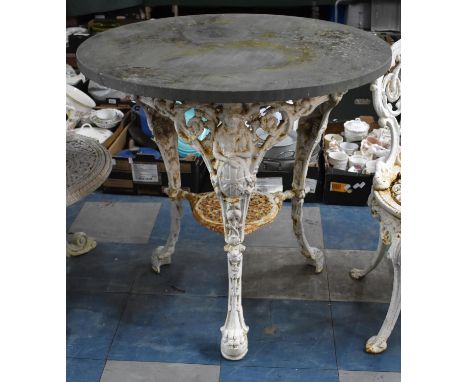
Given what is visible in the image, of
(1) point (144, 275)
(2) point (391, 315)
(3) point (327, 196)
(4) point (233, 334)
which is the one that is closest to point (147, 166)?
(1) point (144, 275)

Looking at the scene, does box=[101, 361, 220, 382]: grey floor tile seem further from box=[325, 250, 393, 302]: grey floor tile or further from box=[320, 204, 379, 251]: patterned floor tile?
box=[320, 204, 379, 251]: patterned floor tile

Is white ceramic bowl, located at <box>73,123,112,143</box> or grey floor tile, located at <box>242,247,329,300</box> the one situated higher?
white ceramic bowl, located at <box>73,123,112,143</box>

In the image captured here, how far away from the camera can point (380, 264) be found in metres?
2.64

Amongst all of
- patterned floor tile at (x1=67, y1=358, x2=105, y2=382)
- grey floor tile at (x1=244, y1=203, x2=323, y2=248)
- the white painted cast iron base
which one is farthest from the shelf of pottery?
patterned floor tile at (x1=67, y1=358, x2=105, y2=382)

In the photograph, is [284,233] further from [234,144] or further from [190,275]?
[234,144]

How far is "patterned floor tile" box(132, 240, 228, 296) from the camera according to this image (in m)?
2.46

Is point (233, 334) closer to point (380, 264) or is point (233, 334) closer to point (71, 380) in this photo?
point (71, 380)

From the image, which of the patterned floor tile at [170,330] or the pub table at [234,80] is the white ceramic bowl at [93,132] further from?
the patterned floor tile at [170,330]

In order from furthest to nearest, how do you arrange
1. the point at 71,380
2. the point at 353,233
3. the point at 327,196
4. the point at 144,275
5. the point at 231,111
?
the point at 327,196, the point at 353,233, the point at 144,275, the point at 71,380, the point at 231,111

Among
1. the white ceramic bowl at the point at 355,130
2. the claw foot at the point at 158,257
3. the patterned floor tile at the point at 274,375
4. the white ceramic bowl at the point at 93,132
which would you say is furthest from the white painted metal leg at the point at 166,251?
the white ceramic bowl at the point at 355,130

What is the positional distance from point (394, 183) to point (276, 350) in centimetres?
84

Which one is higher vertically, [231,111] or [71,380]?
[231,111]

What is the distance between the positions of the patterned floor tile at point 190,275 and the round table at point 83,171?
40 centimetres

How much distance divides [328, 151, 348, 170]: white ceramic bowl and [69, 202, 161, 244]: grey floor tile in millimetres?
1100
